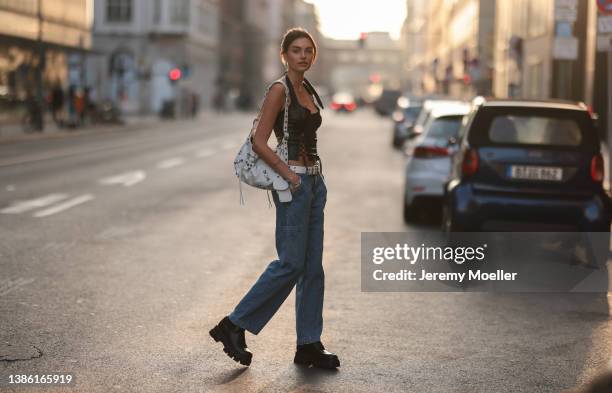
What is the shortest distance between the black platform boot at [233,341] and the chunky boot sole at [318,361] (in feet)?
0.92

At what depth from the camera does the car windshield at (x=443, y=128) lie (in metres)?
15.1

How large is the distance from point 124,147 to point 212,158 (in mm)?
5862

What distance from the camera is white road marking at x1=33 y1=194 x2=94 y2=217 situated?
14.7m

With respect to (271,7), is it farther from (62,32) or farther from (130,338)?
(130,338)

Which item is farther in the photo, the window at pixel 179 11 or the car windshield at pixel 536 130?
the window at pixel 179 11

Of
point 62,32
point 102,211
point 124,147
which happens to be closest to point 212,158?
point 124,147

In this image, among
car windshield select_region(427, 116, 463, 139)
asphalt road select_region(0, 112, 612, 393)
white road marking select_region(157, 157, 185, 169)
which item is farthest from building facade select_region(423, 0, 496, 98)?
asphalt road select_region(0, 112, 612, 393)

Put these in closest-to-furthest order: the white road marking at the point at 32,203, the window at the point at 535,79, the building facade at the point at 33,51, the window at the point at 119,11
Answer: the white road marking at the point at 32,203
the building facade at the point at 33,51
the window at the point at 535,79
the window at the point at 119,11

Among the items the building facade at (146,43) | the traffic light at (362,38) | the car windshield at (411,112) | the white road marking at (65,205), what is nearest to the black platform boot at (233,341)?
the white road marking at (65,205)

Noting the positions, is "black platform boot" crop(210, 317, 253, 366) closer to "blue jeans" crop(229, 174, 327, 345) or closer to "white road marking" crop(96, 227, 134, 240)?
"blue jeans" crop(229, 174, 327, 345)

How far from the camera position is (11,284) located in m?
9.23

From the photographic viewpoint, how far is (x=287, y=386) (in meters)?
6.08

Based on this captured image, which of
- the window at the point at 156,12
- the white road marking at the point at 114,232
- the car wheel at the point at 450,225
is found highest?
the window at the point at 156,12

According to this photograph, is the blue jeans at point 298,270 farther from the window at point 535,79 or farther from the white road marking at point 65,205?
the window at point 535,79
